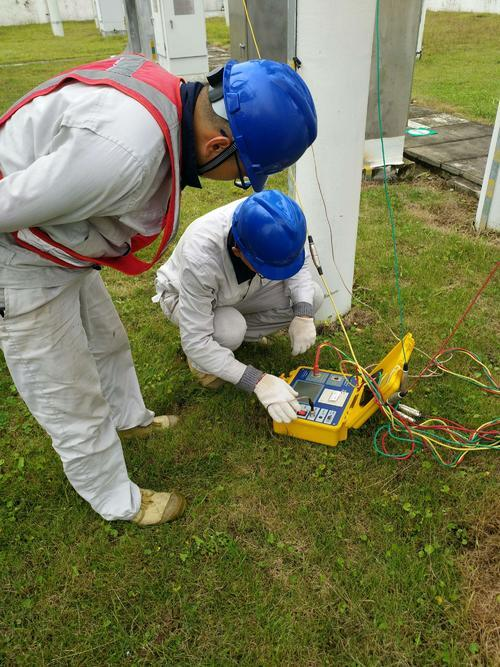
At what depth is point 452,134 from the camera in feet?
22.7

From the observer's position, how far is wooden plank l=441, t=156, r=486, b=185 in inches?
217

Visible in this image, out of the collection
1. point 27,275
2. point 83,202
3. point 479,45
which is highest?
point 83,202

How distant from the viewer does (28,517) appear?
7.90 feet

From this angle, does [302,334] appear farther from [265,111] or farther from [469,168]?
[469,168]

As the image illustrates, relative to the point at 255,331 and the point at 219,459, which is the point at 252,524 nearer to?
the point at 219,459

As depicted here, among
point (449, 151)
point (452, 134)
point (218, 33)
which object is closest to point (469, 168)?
point (449, 151)

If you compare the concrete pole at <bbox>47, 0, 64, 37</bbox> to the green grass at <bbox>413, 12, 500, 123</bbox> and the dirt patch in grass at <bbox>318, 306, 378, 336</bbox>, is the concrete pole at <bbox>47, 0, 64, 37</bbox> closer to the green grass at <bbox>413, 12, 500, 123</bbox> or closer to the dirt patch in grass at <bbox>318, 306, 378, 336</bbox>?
the green grass at <bbox>413, 12, 500, 123</bbox>

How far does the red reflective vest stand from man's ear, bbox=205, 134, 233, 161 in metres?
0.09

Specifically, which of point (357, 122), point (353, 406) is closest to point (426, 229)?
point (357, 122)

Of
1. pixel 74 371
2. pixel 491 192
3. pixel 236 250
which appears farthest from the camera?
pixel 491 192

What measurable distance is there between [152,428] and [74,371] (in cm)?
92

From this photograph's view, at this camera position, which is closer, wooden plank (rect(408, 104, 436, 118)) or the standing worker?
the standing worker

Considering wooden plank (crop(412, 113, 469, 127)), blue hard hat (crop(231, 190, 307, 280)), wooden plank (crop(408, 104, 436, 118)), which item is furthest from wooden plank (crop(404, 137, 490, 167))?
blue hard hat (crop(231, 190, 307, 280))

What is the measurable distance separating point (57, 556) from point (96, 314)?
3.35 ft
